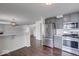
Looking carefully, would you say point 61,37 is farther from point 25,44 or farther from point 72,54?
point 25,44

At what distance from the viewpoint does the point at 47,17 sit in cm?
163

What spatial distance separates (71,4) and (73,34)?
0.51 metres

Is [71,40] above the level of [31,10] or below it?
below

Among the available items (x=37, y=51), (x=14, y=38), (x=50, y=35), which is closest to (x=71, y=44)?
(x=50, y=35)

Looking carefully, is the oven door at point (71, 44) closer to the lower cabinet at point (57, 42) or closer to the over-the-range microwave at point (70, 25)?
the lower cabinet at point (57, 42)

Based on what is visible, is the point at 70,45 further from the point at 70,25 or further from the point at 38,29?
the point at 38,29

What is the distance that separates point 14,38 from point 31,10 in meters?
0.62

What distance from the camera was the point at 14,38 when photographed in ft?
5.55

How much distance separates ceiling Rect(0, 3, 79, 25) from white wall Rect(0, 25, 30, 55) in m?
0.15

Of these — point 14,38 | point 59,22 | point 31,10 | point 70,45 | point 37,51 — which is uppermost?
point 31,10

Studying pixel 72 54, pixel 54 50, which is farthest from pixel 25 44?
pixel 72 54

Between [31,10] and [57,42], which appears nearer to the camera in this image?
[31,10]

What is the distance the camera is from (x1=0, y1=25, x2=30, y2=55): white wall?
1.58 metres

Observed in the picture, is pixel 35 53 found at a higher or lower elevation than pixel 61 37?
lower
